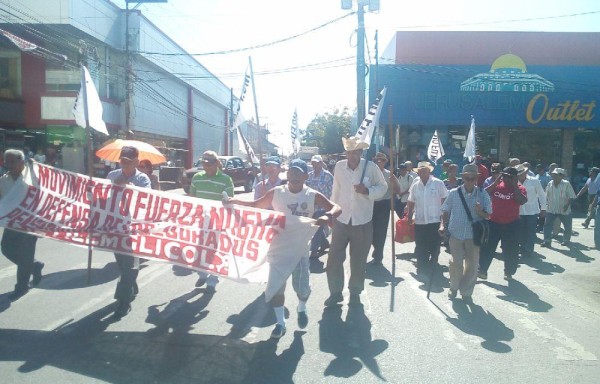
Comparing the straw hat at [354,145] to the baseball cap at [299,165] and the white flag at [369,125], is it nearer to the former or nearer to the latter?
the white flag at [369,125]

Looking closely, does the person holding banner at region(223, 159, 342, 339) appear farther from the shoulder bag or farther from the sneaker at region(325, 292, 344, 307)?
the shoulder bag

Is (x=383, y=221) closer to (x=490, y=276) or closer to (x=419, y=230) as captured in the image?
(x=419, y=230)

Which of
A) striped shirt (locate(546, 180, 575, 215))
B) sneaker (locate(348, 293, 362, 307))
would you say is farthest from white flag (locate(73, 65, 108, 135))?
striped shirt (locate(546, 180, 575, 215))

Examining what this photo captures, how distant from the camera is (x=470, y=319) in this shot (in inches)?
230

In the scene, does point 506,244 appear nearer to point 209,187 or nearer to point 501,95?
point 209,187

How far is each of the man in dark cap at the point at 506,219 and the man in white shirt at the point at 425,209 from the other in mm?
777

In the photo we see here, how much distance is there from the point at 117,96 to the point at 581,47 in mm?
25600

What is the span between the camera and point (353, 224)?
6145 mm

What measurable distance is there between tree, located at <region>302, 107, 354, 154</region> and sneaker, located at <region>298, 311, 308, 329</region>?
123 feet

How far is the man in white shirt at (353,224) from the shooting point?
616 cm

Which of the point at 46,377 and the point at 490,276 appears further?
the point at 490,276

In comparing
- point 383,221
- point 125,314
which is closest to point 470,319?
point 383,221

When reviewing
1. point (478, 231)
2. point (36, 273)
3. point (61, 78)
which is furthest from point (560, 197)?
point (61, 78)

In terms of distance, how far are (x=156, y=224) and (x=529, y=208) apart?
23.4 ft
